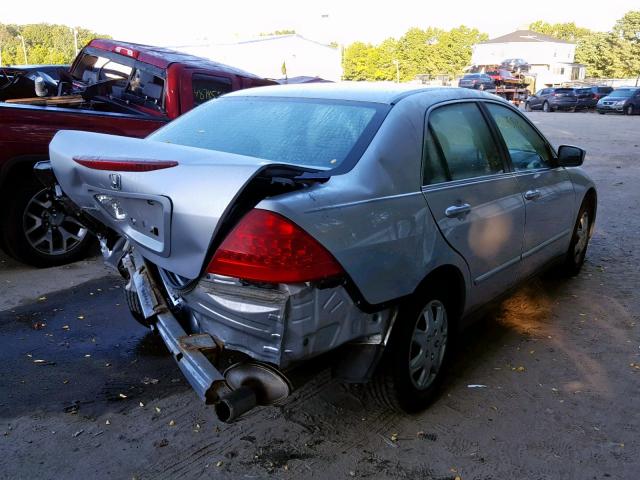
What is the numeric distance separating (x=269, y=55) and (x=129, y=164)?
212ft

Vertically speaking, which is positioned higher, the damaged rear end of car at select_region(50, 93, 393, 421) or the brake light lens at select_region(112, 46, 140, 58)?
the brake light lens at select_region(112, 46, 140, 58)

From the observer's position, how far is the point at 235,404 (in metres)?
2.31

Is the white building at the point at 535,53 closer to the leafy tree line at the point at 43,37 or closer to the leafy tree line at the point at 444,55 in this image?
the leafy tree line at the point at 444,55

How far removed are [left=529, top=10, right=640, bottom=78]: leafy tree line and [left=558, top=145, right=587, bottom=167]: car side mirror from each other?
78489mm

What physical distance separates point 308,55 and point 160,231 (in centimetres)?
6987

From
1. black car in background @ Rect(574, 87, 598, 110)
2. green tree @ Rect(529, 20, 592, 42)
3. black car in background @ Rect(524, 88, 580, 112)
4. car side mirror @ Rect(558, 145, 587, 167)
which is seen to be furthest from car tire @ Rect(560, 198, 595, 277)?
green tree @ Rect(529, 20, 592, 42)

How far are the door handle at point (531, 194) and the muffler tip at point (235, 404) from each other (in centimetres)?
246

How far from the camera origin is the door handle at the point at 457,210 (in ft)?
10.3

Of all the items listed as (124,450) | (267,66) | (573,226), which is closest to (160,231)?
(124,450)

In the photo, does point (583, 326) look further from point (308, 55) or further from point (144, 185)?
point (308, 55)

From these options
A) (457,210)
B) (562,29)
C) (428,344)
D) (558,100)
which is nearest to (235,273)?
(428,344)

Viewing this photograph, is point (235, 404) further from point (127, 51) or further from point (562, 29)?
point (562, 29)

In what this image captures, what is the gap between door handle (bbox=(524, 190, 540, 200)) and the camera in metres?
4.00

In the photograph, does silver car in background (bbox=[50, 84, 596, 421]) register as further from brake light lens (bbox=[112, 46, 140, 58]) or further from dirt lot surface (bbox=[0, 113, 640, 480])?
brake light lens (bbox=[112, 46, 140, 58])
